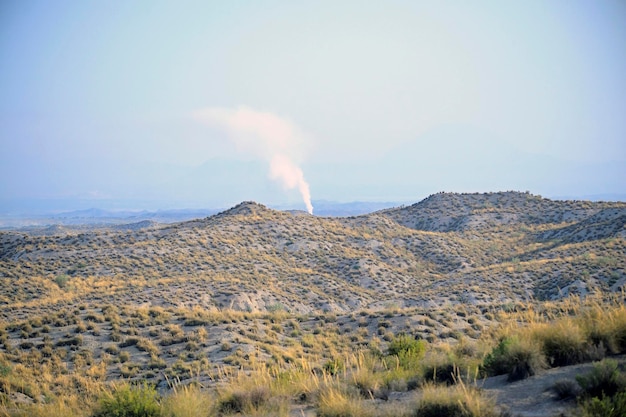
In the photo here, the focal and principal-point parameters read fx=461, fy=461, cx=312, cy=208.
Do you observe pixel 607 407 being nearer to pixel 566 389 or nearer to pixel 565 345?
pixel 566 389

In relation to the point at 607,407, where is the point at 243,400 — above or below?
below

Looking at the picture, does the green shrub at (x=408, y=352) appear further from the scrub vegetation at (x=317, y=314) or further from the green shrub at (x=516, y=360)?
the green shrub at (x=516, y=360)

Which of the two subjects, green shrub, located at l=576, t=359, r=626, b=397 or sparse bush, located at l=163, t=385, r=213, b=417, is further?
sparse bush, located at l=163, t=385, r=213, b=417

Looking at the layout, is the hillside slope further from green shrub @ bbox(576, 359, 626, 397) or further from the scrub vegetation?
green shrub @ bbox(576, 359, 626, 397)

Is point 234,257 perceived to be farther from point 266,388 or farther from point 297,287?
point 266,388

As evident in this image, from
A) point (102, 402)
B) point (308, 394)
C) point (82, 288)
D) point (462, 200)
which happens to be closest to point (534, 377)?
point (308, 394)

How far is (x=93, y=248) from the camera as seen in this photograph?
49875 millimetres

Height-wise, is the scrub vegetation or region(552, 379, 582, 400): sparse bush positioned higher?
region(552, 379, 582, 400): sparse bush

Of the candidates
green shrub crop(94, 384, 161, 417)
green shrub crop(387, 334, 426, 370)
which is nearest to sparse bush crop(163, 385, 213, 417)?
green shrub crop(94, 384, 161, 417)

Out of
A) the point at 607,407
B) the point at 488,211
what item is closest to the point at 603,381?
the point at 607,407

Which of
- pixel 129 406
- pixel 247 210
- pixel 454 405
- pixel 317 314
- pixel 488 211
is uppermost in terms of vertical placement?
pixel 247 210

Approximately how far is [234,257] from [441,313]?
30.4m

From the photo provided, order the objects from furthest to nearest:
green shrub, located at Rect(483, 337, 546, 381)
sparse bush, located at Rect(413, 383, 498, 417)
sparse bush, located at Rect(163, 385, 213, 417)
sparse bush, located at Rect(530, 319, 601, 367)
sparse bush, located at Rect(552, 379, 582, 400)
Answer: sparse bush, located at Rect(530, 319, 601, 367) → green shrub, located at Rect(483, 337, 546, 381) → sparse bush, located at Rect(163, 385, 213, 417) → sparse bush, located at Rect(552, 379, 582, 400) → sparse bush, located at Rect(413, 383, 498, 417)

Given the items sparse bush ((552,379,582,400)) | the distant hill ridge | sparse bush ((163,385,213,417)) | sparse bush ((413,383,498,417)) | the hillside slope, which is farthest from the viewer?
the distant hill ridge
